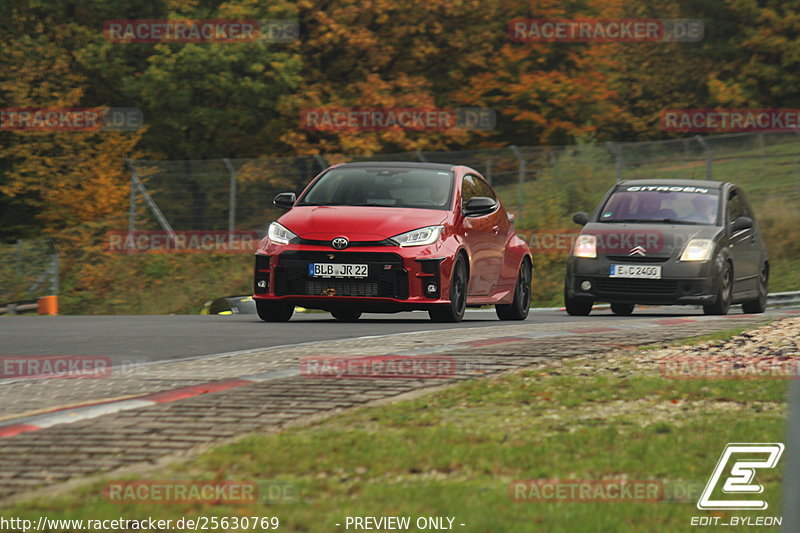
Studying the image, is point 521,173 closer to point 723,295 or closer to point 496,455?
point 723,295

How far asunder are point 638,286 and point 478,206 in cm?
325

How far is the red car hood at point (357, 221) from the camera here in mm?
14828

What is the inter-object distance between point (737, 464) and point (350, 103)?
34049mm

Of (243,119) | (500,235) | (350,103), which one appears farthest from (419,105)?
(500,235)

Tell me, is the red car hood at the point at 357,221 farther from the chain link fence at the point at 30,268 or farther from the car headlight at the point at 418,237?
the chain link fence at the point at 30,268

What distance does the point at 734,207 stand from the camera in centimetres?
1955

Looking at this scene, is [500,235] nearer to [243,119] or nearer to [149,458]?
[149,458]

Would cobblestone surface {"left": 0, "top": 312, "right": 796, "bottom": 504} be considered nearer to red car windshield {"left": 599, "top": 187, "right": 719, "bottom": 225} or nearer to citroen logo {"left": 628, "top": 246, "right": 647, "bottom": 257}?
citroen logo {"left": 628, "top": 246, "right": 647, "bottom": 257}

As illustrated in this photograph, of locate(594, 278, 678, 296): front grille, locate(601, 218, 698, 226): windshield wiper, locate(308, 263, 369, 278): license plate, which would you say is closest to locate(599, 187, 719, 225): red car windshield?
locate(601, 218, 698, 226): windshield wiper

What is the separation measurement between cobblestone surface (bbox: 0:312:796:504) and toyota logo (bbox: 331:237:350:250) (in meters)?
1.74

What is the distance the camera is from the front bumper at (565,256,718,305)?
1786 centimetres

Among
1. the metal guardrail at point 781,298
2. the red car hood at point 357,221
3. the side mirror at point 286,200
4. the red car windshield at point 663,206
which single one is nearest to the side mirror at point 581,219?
the red car windshield at point 663,206

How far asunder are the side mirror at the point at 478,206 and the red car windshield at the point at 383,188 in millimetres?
230

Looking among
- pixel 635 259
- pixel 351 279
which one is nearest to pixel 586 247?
pixel 635 259
